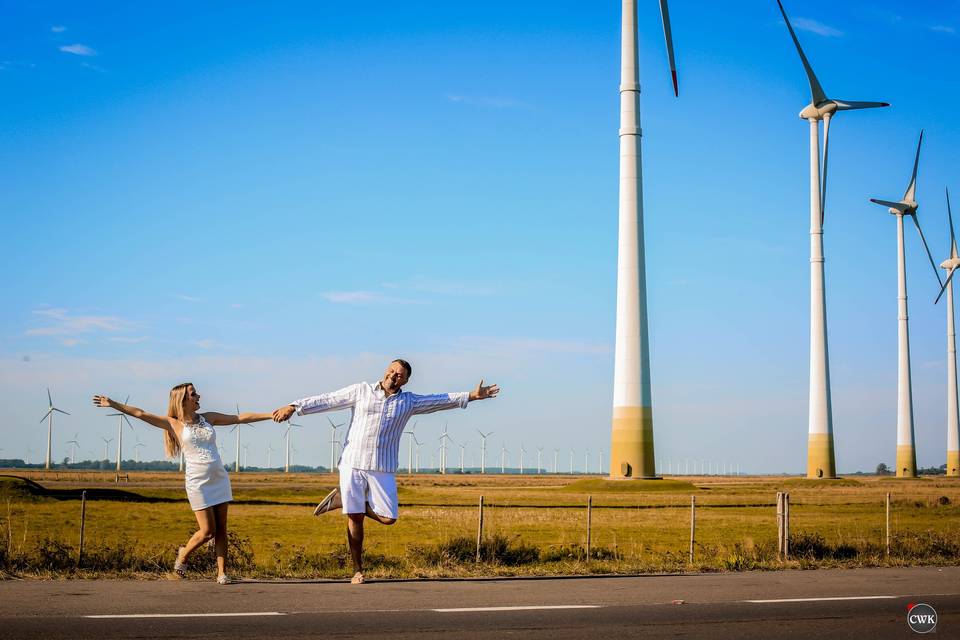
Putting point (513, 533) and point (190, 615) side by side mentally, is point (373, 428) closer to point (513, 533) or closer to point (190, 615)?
point (190, 615)

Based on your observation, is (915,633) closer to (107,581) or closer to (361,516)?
(361,516)

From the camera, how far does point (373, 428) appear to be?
11.8 m

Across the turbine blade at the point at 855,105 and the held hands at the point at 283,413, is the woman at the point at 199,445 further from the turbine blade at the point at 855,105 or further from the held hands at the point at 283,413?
the turbine blade at the point at 855,105

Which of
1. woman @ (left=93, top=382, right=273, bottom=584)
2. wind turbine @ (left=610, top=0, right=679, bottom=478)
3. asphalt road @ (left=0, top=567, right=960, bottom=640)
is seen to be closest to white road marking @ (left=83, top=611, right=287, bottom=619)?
asphalt road @ (left=0, top=567, right=960, bottom=640)

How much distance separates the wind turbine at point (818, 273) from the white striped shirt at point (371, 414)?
202 feet

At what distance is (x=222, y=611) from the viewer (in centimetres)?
991

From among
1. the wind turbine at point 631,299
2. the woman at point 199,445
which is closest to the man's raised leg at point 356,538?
the woman at point 199,445

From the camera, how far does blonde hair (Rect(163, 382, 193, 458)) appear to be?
11.7 metres

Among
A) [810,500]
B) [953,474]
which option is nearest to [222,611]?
[810,500]

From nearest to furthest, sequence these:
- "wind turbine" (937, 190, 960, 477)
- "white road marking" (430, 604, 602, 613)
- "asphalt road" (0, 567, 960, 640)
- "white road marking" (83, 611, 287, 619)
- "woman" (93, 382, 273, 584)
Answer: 1. "asphalt road" (0, 567, 960, 640)
2. "white road marking" (83, 611, 287, 619)
3. "white road marking" (430, 604, 602, 613)
4. "woman" (93, 382, 273, 584)
5. "wind turbine" (937, 190, 960, 477)

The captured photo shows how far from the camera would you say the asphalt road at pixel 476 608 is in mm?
9070

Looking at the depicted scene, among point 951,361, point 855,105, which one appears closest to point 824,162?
point 855,105

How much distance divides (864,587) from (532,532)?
1886cm

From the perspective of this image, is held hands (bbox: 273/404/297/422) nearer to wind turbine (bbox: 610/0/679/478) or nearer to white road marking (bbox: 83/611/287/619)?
white road marking (bbox: 83/611/287/619)
